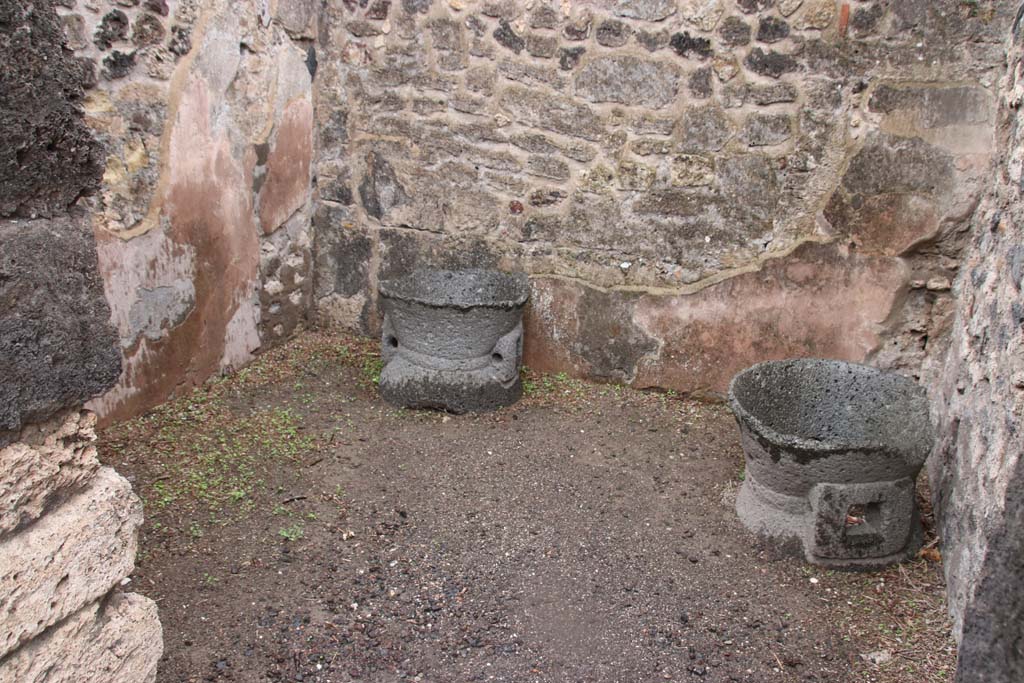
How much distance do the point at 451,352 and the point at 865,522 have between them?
6.36 ft

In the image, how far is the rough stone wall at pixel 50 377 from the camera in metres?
1.37

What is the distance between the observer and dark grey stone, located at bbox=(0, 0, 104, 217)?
4.44ft

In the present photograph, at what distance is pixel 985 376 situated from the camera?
2764 millimetres

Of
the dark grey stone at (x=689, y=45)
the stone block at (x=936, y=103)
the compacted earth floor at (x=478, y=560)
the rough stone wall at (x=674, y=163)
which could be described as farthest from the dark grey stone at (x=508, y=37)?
the compacted earth floor at (x=478, y=560)

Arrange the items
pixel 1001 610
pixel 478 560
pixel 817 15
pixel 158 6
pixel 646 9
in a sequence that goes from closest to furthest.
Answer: pixel 1001 610 < pixel 478 560 < pixel 158 6 < pixel 817 15 < pixel 646 9

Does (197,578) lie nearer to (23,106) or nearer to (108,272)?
(108,272)

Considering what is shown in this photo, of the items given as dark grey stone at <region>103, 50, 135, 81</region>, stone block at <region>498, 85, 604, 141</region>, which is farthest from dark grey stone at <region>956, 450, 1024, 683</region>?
dark grey stone at <region>103, 50, 135, 81</region>

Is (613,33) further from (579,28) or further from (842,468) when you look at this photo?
(842,468)

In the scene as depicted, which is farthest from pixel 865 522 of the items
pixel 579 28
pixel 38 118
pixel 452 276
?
pixel 38 118

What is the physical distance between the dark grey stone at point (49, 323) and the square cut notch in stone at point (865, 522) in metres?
2.30

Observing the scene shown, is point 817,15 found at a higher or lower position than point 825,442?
higher

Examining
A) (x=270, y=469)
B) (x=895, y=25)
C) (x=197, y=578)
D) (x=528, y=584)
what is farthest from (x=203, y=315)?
(x=895, y=25)

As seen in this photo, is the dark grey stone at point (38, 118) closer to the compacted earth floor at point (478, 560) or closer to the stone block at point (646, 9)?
the compacted earth floor at point (478, 560)

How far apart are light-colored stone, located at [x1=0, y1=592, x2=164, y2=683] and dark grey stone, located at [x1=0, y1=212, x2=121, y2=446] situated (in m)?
0.40
